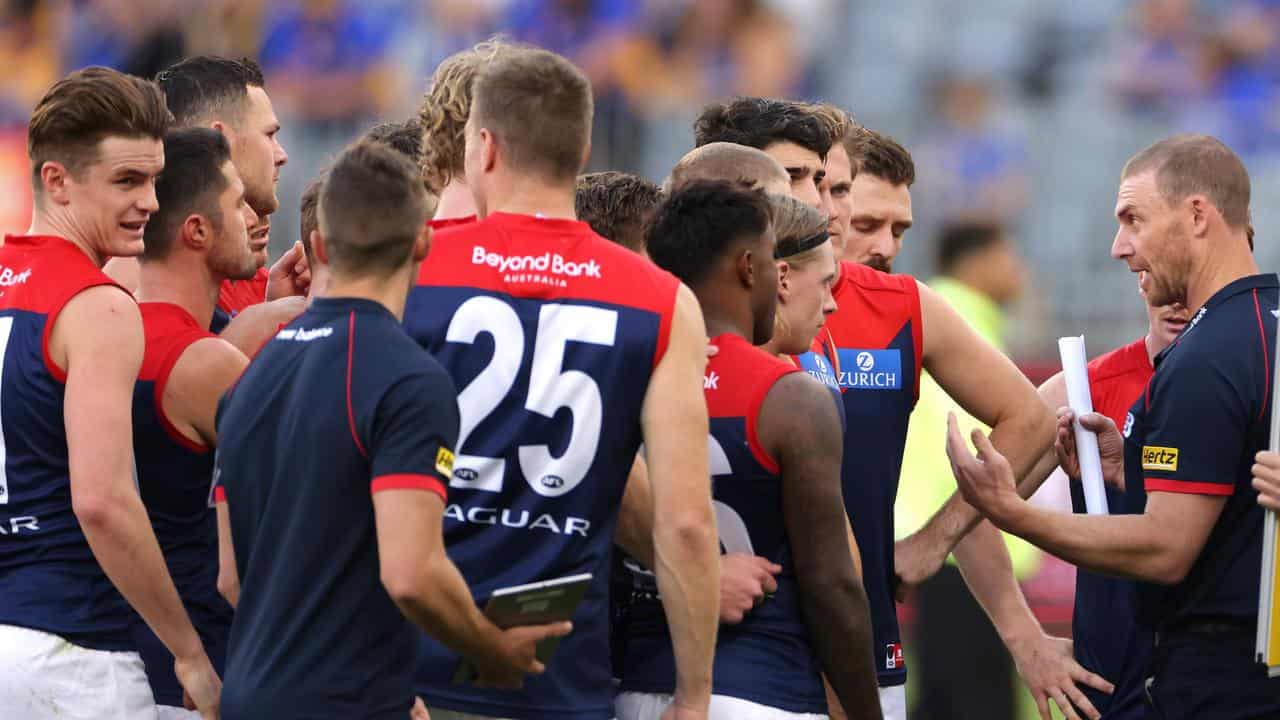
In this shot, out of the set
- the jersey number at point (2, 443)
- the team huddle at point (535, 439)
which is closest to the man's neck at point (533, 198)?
the team huddle at point (535, 439)

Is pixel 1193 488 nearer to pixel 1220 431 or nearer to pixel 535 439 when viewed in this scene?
pixel 1220 431

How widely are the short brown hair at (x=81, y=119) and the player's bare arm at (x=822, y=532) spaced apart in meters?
1.86

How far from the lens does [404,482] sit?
3137mm

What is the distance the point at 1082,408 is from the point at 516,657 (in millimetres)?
2419

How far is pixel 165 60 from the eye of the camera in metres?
12.8

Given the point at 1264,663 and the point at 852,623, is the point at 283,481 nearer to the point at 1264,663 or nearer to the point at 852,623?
the point at 852,623

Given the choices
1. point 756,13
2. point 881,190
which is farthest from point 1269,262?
point 881,190

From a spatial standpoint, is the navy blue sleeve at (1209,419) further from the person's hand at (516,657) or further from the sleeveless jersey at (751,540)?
the person's hand at (516,657)

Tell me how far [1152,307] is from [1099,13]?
29.2 ft

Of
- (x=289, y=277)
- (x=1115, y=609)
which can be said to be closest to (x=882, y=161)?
(x=1115, y=609)

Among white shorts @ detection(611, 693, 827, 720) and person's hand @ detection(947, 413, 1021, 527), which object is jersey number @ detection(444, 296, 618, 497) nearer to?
white shorts @ detection(611, 693, 827, 720)

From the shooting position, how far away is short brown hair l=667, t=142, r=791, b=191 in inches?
181

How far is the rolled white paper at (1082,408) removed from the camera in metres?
5.07

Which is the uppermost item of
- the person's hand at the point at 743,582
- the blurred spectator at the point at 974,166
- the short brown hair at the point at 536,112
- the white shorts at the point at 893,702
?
the blurred spectator at the point at 974,166
